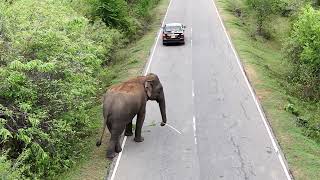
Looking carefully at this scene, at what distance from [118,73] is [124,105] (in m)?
14.3

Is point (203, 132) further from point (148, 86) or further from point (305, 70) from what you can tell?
point (305, 70)

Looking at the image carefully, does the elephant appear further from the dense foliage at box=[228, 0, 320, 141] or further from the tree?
the tree

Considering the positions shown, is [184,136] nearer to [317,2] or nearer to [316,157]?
[316,157]

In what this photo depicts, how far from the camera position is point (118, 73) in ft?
106

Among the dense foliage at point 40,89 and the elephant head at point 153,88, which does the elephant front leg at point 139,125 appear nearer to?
the elephant head at point 153,88

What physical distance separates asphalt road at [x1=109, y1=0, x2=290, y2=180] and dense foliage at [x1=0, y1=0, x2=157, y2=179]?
2.29m

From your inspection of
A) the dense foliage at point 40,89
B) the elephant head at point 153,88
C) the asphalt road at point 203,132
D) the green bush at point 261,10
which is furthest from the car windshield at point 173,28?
the elephant head at point 153,88

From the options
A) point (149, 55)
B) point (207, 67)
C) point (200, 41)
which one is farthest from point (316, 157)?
point (200, 41)

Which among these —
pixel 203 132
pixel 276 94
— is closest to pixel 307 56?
pixel 276 94

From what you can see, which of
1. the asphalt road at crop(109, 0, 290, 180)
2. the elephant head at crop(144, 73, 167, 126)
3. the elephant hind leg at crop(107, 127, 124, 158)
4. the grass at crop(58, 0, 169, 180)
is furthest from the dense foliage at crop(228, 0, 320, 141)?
the grass at crop(58, 0, 169, 180)

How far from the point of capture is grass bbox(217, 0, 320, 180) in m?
18.5

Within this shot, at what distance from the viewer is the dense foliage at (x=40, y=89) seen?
625 inches

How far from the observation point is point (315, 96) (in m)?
29.8

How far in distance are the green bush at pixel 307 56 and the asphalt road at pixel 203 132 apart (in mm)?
3960
